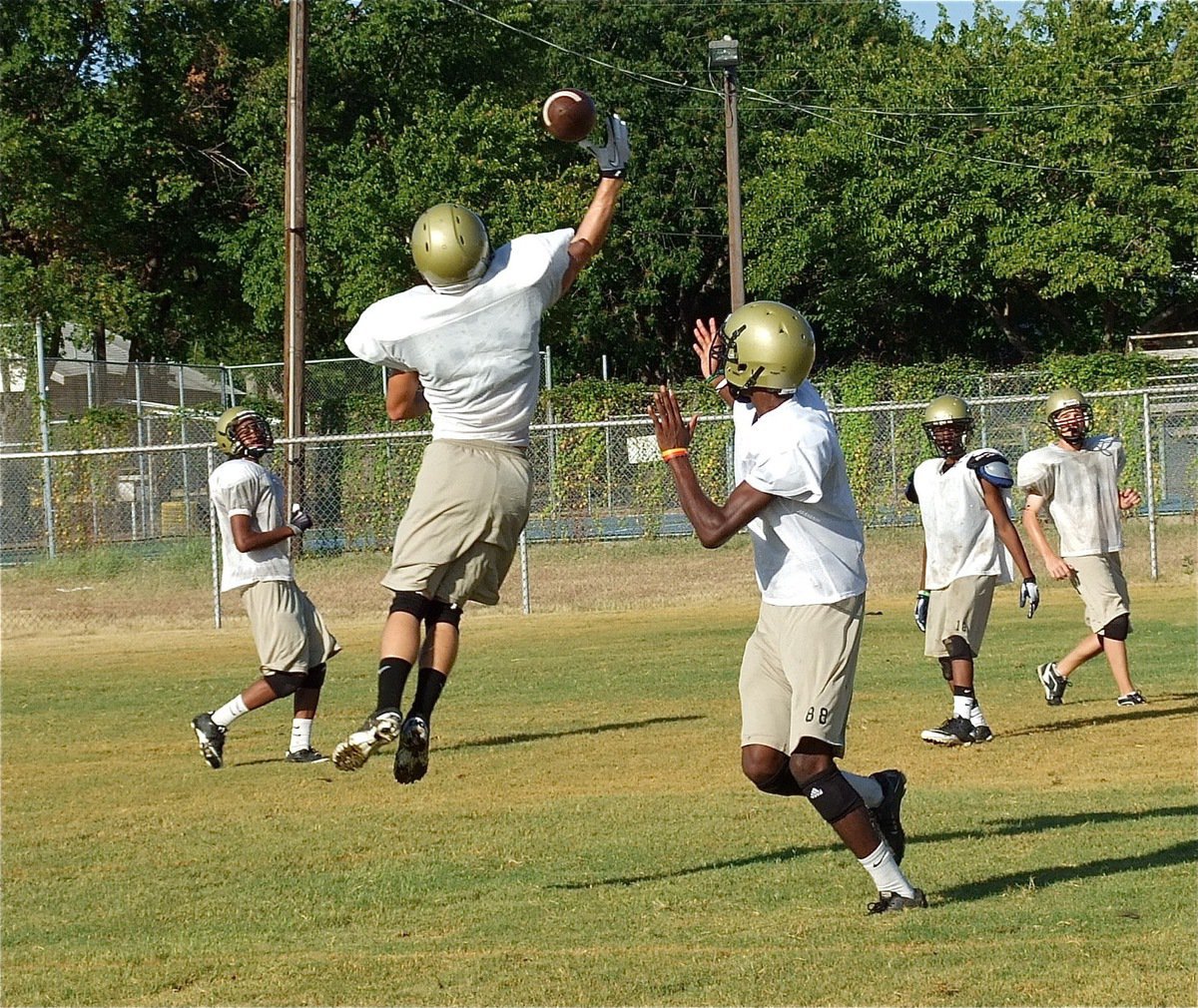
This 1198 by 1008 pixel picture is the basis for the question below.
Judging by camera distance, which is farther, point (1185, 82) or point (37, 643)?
point (1185, 82)

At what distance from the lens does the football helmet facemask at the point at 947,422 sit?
12.2 metres

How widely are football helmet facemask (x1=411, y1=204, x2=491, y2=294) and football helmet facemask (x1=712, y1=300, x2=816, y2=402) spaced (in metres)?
1.14

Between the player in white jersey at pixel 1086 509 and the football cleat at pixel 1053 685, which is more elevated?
the player in white jersey at pixel 1086 509

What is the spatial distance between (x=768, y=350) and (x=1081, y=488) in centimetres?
696

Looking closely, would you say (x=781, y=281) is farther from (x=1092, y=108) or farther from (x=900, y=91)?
(x=1092, y=108)

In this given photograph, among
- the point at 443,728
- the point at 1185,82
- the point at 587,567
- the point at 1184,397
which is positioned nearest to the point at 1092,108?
the point at 1185,82

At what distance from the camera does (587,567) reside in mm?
25484

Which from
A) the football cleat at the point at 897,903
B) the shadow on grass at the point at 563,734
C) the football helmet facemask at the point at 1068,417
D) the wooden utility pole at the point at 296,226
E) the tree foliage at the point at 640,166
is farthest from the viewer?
the tree foliage at the point at 640,166

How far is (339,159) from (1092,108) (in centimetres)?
1958

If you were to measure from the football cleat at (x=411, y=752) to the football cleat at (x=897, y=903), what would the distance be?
1960 millimetres

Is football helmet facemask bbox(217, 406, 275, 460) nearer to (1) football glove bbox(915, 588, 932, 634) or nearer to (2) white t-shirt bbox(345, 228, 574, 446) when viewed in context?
(2) white t-shirt bbox(345, 228, 574, 446)

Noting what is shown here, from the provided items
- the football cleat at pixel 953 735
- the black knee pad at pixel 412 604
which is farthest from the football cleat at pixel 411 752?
the football cleat at pixel 953 735

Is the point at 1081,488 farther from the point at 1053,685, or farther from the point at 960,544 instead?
the point at 1053,685

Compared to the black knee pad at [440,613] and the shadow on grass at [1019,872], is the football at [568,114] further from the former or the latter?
the shadow on grass at [1019,872]
